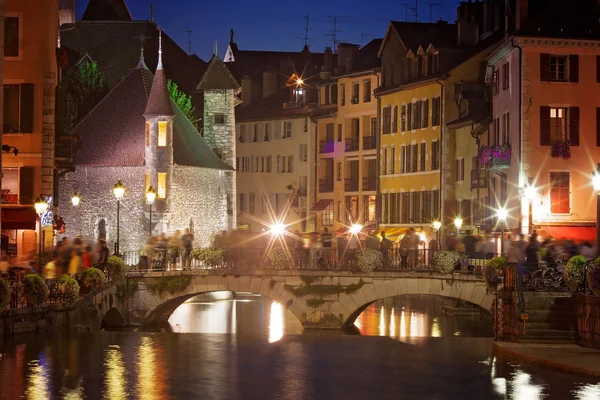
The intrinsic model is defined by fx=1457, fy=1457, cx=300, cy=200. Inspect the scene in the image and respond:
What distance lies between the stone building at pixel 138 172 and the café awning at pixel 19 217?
85.9 ft

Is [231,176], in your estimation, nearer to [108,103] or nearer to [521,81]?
[108,103]

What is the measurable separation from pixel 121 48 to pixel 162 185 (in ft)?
65.2

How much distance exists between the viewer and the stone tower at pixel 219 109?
3501 inches

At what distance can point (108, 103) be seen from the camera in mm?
81812

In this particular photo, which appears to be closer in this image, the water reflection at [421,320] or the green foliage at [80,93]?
the water reflection at [421,320]

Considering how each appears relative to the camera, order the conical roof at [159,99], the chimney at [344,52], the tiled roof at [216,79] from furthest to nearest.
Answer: the chimney at [344,52] → the tiled roof at [216,79] → the conical roof at [159,99]

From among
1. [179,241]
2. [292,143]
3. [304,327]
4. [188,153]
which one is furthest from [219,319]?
[292,143]

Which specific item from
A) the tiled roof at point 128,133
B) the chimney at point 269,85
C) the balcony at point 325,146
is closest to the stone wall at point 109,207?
the tiled roof at point 128,133

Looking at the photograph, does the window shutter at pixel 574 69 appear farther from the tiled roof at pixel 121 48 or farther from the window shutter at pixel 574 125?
the tiled roof at pixel 121 48

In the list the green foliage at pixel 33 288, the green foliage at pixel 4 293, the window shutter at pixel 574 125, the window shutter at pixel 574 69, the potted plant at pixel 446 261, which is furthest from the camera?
the window shutter at pixel 574 69

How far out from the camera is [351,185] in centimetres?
9012

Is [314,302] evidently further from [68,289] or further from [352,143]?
[352,143]

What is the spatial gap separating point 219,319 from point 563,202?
15.2 m

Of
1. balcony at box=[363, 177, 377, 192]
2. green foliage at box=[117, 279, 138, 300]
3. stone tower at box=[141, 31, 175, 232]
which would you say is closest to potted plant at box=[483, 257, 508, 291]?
green foliage at box=[117, 279, 138, 300]
